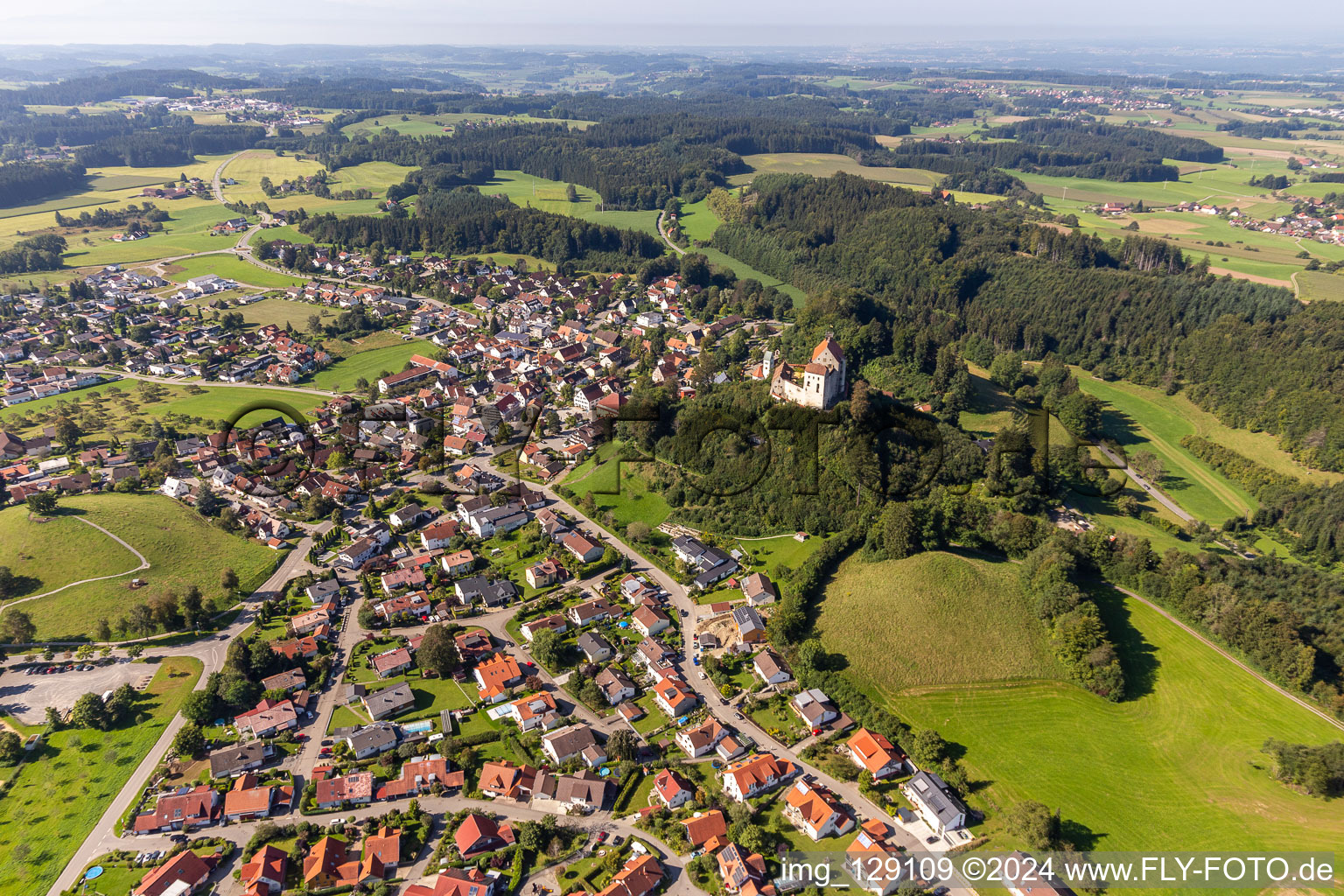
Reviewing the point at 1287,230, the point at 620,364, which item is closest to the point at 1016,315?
the point at 620,364

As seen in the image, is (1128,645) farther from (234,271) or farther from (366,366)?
(234,271)

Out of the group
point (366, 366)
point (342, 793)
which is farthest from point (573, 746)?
point (366, 366)

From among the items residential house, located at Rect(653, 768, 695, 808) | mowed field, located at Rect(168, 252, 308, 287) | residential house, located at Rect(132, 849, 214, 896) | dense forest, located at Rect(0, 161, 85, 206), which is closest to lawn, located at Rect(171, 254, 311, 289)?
mowed field, located at Rect(168, 252, 308, 287)

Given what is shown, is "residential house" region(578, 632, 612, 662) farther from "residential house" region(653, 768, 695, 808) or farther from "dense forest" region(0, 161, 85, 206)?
"dense forest" region(0, 161, 85, 206)

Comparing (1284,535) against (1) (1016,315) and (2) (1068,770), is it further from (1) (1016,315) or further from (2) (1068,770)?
(1) (1016,315)

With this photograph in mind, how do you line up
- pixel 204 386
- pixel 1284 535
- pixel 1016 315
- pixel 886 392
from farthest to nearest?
pixel 1016 315 < pixel 204 386 < pixel 886 392 < pixel 1284 535

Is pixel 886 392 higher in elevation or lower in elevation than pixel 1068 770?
higher
